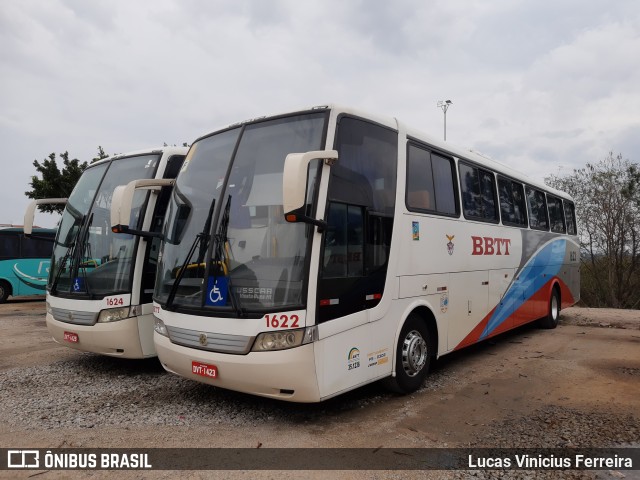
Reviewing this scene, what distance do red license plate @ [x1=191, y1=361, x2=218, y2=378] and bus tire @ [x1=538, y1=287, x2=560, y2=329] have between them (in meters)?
8.78

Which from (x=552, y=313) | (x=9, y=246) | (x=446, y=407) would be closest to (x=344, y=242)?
(x=446, y=407)

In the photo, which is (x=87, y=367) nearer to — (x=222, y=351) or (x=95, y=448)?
(x=95, y=448)

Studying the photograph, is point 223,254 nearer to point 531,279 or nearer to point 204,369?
point 204,369

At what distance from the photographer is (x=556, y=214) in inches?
434

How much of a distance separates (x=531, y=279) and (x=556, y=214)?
2.47 meters

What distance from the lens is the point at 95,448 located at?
13.5 feet

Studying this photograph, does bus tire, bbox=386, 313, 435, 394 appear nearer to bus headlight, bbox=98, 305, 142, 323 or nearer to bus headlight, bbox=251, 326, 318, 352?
bus headlight, bbox=251, 326, 318, 352

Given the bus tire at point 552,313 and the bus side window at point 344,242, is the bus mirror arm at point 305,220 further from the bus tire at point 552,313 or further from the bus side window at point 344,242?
the bus tire at point 552,313

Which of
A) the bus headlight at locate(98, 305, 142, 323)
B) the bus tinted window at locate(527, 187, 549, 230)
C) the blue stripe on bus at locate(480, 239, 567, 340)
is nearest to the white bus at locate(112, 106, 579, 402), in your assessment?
the bus headlight at locate(98, 305, 142, 323)

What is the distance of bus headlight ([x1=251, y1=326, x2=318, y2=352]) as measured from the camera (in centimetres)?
415

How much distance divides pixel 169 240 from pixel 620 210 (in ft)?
89.6

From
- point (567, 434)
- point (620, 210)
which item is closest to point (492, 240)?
point (567, 434)

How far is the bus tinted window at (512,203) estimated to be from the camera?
8227 millimetres

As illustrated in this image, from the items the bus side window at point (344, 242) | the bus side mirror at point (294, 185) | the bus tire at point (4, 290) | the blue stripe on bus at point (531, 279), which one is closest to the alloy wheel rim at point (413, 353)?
the bus side window at point (344, 242)
